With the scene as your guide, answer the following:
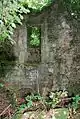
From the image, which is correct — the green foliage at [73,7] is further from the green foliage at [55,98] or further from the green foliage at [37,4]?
the green foliage at [55,98]

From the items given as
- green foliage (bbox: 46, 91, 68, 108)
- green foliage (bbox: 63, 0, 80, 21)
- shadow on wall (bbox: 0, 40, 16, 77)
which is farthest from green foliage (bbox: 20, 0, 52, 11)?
green foliage (bbox: 46, 91, 68, 108)

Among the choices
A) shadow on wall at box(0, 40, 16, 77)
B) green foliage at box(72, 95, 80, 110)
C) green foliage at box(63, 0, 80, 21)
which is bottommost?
green foliage at box(72, 95, 80, 110)

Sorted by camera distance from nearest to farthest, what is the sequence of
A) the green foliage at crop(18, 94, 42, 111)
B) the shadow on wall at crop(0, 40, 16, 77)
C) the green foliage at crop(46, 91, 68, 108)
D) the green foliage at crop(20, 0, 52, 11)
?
the green foliage at crop(46, 91, 68, 108) → the green foliage at crop(18, 94, 42, 111) → the green foliage at crop(20, 0, 52, 11) → the shadow on wall at crop(0, 40, 16, 77)

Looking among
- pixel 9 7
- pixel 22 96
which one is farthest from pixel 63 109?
pixel 9 7

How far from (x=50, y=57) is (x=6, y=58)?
47.4 inches

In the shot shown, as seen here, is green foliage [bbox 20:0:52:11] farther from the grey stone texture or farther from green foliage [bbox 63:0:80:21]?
green foliage [bbox 63:0:80:21]

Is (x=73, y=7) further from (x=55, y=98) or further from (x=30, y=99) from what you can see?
(x=30, y=99)

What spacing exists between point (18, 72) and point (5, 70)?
36 centimetres

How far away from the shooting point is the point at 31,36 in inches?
296

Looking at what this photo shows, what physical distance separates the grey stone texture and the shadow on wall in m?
0.11

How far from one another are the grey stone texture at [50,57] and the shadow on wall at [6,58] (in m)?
0.11

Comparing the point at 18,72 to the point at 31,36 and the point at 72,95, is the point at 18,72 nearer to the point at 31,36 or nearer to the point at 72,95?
the point at 31,36

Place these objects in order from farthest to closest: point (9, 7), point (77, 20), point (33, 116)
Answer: point (77, 20) < point (33, 116) < point (9, 7)

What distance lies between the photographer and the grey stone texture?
7.21m
